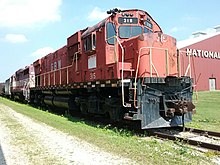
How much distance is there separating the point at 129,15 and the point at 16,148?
21.1 feet

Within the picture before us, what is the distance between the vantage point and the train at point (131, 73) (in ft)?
29.0

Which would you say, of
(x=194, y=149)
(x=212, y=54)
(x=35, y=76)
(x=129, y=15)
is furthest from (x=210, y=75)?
(x=194, y=149)

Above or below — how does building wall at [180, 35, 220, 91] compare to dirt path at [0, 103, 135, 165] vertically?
above

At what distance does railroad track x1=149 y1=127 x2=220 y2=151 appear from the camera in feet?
24.1

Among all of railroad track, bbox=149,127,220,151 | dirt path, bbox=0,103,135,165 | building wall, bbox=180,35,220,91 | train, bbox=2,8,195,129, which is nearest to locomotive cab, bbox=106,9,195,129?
train, bbox=2,8,195,129

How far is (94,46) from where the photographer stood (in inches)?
435

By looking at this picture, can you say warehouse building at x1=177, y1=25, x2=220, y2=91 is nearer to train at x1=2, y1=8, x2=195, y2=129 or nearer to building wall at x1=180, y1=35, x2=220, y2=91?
building wall at x1=180, y1=35, x2=220, y2=91

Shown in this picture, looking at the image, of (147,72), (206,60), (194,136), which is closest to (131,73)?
(147,72)

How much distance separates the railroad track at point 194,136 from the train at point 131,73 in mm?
379

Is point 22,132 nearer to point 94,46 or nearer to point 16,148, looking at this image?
point 16,148

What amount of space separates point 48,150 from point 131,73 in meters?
4.29

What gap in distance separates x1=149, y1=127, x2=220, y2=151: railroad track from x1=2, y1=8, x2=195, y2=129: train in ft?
1.24

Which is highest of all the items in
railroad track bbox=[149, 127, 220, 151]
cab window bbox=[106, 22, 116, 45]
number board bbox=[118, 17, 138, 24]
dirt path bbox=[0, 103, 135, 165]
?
number board bbox=[118, 17, 138, 24]

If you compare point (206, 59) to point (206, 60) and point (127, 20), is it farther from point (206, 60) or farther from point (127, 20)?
point (127, 20)
